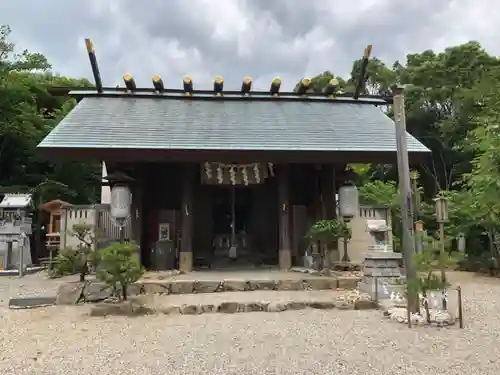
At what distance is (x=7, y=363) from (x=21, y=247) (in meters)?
7.80

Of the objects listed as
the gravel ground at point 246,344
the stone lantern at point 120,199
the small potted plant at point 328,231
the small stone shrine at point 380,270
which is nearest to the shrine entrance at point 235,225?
the small potted plant at point 328,231

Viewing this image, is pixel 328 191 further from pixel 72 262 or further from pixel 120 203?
pixel 72 262

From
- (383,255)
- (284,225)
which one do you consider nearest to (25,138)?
(284,225)

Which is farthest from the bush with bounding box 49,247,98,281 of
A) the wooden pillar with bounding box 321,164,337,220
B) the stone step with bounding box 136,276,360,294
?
the wooden pillar with bounding box 321,164,337,220

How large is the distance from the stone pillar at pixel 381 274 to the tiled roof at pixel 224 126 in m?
2.63

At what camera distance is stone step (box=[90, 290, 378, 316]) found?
21.5 feet

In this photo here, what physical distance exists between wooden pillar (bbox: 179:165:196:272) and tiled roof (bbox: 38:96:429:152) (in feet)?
3.49

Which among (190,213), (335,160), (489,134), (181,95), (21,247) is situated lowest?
(21,247)

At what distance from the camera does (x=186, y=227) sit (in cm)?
955

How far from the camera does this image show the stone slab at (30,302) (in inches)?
285

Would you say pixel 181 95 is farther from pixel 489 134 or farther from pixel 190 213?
pixel 489 134

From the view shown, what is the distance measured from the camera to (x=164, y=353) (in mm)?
4484

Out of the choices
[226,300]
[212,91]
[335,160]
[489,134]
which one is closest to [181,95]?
[212,91]

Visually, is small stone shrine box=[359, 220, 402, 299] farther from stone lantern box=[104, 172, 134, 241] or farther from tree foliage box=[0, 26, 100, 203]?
tree foliage box=[0, 26, 100, 203]
